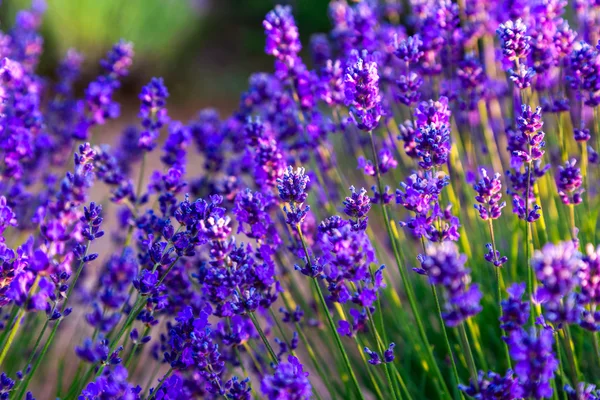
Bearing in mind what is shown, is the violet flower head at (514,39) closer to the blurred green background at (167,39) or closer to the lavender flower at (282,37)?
the lavender flower at (282,37)

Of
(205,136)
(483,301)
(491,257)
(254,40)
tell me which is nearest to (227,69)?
(254,40)

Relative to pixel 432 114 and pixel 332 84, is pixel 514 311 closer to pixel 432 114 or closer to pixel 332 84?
pixel 432 114

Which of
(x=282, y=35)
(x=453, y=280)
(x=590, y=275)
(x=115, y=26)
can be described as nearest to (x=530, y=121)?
(x=590, y=275)

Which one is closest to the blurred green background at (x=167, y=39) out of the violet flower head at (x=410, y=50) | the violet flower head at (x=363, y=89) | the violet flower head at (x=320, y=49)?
the violet flower head at (x=320, y=49)

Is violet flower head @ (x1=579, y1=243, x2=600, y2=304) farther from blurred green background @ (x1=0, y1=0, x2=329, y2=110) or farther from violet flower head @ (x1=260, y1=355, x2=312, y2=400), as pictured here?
blurred green background @ (x1=0, y1=0, x2=329, y2=110)

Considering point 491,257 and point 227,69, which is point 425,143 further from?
point 227,69

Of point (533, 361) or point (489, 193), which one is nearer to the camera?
point (533, 361)
